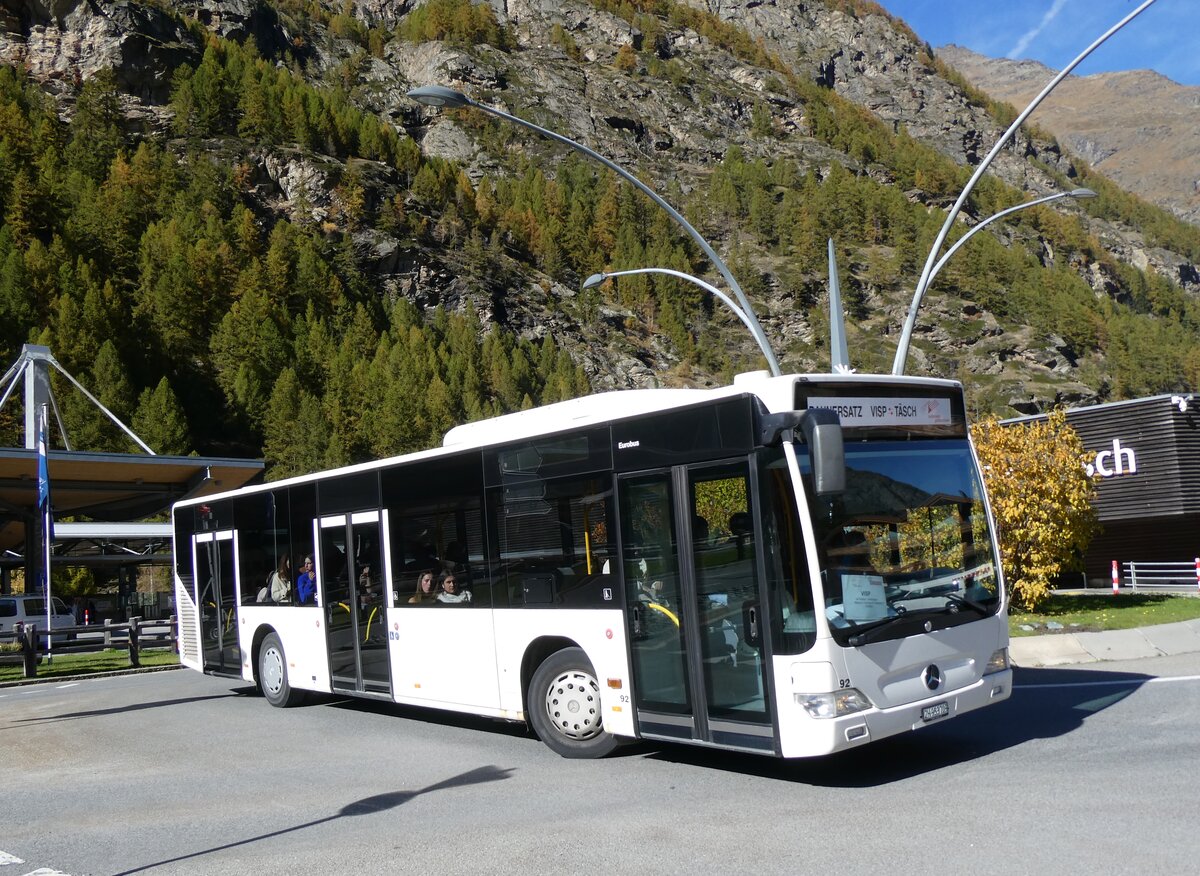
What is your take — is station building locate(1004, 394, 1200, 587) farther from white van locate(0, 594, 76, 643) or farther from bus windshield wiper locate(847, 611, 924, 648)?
white van locate(0, 594, 76, 643)

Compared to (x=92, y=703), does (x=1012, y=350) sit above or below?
above

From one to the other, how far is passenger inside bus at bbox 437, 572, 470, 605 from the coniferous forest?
67.3 meters

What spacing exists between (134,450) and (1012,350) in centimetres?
9922

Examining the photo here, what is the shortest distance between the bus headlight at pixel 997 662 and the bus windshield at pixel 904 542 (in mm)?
386

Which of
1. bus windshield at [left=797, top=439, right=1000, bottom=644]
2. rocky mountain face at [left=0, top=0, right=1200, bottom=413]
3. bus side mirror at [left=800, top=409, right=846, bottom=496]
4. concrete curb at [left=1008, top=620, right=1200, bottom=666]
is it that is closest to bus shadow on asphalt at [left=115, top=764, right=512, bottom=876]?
bus windshield at [left=797, top=439, right=1000, bottom=644]

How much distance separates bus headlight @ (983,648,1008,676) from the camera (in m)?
8.53

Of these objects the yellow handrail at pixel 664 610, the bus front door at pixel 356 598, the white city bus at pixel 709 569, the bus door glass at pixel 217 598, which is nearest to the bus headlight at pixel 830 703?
the white city bus at pixel 709 569

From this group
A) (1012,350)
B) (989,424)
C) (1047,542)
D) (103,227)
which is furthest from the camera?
(1012,350)

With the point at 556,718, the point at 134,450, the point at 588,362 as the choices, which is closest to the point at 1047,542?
the point at 556,718

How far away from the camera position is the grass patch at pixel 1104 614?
1767cm

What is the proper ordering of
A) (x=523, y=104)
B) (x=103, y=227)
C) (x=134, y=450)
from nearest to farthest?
(x=134, y=450)
(x=103, y=227)
(x=523, y=104)

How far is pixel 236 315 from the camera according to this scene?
97250 mm

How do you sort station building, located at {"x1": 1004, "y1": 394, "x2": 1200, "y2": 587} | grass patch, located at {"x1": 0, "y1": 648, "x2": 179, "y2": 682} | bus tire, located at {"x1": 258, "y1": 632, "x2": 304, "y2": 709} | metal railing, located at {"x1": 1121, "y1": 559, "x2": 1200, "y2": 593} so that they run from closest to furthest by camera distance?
1. bus tire, located at {"x1": 258, "y1": 632, "x2": 304, "y2": 709}
2. grass patch, located at {"x1": 0, "y1": 648, "x2": 179, "y2": 682}
3. station building, located at {"x1": 1004, "y1": 394, "x2": 1200, "y2": 587}
4. metal railing, located at {"x1": 1121, "y1": 559, "x2": 1200, "y2": 593}

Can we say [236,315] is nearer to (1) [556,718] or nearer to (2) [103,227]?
(2) [103,227]
